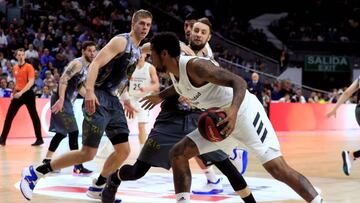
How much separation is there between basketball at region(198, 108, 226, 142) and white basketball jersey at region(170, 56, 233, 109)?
7.6 inches

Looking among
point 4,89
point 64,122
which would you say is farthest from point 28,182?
point 4,89

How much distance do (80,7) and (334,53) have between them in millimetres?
13256

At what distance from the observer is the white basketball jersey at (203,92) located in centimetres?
515

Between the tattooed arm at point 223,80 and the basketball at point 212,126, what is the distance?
65 mm

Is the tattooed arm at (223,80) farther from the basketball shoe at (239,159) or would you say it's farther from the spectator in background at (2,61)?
the spectator in background at (2,61)

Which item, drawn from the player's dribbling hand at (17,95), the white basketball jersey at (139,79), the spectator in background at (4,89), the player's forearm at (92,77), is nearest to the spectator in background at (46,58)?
the spectator in background at (4,89)

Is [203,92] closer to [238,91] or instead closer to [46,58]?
[238,91]

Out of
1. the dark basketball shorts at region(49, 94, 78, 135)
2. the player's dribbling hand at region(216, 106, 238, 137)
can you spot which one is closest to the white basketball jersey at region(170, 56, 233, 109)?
the player's dribbling hand at region(216, 106, 238, 137)

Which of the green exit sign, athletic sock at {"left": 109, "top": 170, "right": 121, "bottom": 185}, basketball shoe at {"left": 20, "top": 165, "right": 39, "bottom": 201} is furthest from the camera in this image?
the green exit sign

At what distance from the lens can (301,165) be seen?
1095 cm

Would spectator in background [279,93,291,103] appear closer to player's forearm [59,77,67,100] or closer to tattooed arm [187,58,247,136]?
player's forearm [59,77,67,100]

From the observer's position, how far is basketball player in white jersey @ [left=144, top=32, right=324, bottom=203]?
4.98m

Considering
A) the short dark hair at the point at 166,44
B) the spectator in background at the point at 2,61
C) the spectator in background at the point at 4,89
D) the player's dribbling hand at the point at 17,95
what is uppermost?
the short dark hair at the point at 166,44

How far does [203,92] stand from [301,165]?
20.1 feet
